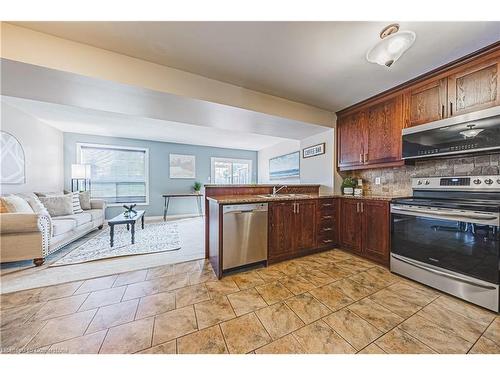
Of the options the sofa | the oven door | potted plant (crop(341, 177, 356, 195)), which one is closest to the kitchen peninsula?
the oven door

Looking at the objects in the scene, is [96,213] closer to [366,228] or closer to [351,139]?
[366,228]

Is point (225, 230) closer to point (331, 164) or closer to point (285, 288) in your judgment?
point (285, 288)

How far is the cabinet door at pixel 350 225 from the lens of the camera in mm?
2667

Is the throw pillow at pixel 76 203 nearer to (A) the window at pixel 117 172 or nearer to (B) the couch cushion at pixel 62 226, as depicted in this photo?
(B) the couch cushion at pixel 62 226

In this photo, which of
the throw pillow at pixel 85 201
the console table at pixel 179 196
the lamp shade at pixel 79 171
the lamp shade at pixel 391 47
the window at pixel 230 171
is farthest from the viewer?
the window at pixel 230 171

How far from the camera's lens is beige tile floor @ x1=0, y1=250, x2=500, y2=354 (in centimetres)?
120

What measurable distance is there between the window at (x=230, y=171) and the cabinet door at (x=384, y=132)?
476 centimetres

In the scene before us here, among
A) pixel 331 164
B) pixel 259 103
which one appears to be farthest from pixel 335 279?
pixel 259 103

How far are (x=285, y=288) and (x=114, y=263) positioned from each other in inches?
88.8

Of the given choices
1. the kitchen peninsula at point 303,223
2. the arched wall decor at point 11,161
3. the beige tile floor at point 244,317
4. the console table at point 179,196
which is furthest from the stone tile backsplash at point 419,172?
the arched wall decor at point 11,161

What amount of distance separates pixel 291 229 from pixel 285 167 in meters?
3.20

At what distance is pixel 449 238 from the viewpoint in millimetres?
1756

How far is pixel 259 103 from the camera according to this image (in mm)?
2557

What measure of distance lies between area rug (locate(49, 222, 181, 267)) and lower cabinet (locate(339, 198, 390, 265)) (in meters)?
2.75
